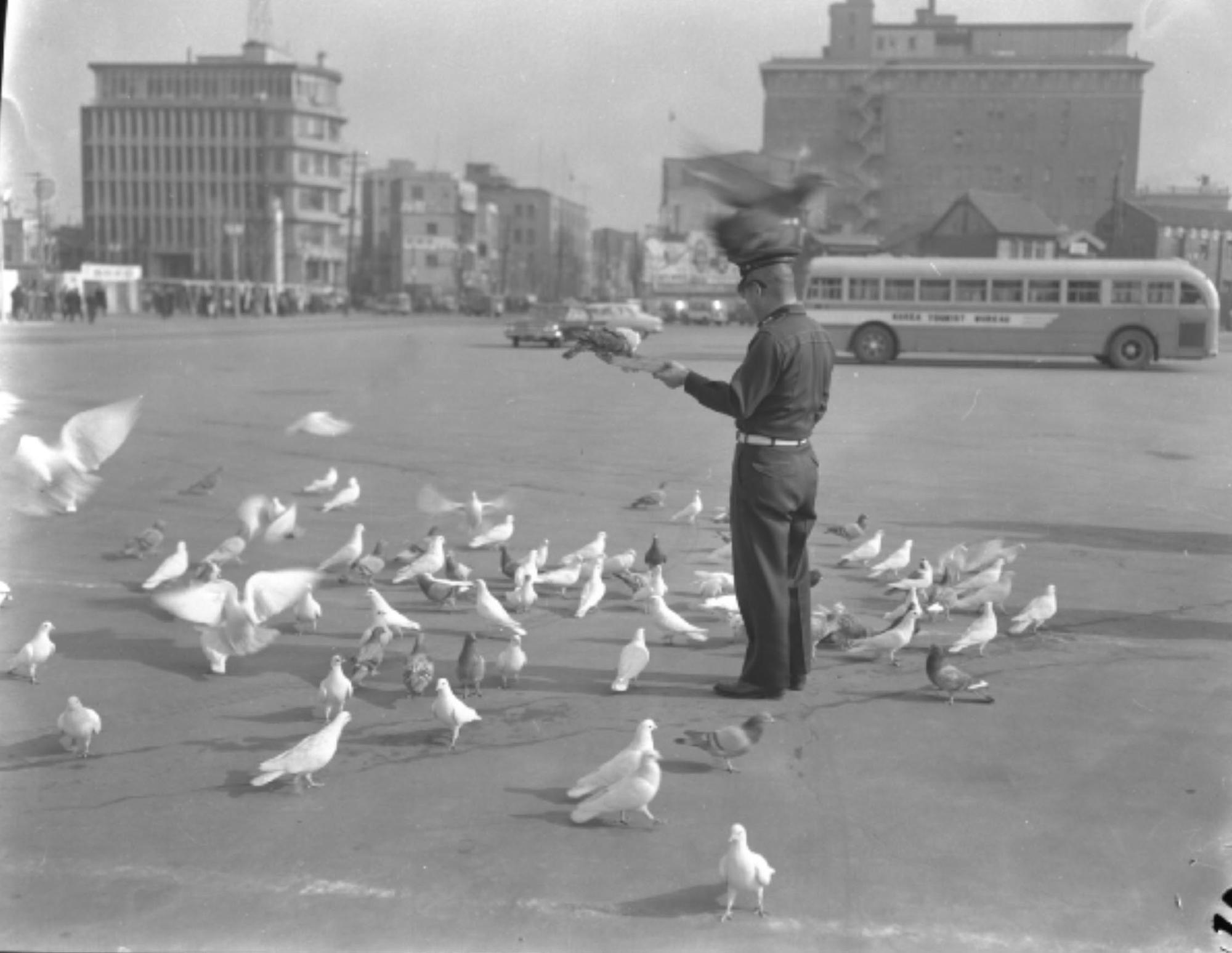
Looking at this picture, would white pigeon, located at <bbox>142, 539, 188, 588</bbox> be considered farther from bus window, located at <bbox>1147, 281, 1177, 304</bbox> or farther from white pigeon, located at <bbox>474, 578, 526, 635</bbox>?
bus window, located at <bbox>1147, 281, 1177, 304</bbox>

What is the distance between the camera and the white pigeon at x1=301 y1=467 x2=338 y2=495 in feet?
35.3

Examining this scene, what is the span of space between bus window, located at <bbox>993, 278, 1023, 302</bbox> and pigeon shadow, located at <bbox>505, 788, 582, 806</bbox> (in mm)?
22782

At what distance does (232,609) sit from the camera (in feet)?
19.8

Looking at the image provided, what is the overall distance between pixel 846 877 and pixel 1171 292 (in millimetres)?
26083

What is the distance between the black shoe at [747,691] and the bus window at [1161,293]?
2406cm

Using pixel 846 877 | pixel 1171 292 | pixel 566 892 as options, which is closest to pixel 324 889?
pixel 566 892

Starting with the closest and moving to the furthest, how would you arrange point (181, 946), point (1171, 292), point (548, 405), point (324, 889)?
point (181, 946) < point (324, 889) < point (548, 405) < point (1171, 292)

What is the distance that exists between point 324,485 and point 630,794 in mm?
7148

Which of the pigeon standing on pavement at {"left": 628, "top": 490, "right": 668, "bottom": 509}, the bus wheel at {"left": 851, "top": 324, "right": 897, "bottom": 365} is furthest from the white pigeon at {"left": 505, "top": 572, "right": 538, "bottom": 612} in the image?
the bus wheel at {"left": 851, "top": 324, "right": 897, "bottom": 365}

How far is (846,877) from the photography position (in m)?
3.89

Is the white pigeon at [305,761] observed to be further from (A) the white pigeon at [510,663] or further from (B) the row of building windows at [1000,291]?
(B) the row of building windows at [1000,291]

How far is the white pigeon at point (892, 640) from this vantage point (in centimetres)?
623

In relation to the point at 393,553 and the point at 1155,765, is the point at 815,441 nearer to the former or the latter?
the point at 393,553

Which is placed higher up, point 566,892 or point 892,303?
point 892,303
